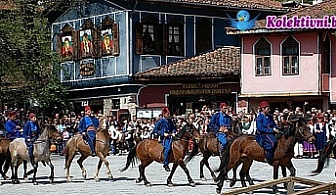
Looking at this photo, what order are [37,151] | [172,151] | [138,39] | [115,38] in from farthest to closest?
[115,38]
[138,39]
[37,151]
[172,151]

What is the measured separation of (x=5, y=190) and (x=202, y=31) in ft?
78.4

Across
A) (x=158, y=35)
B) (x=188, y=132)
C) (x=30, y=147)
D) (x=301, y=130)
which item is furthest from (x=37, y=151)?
(x=158, y=35)

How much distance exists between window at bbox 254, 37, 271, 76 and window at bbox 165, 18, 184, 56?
548 cm

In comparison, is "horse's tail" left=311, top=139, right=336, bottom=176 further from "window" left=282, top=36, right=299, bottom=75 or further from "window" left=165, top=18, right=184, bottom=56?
"window" left=165, top=18, right=184, bottom=56

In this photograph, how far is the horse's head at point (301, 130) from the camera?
1600cm

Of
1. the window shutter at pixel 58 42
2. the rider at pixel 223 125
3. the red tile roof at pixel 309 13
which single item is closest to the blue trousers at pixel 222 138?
the rider at pixel 223 125

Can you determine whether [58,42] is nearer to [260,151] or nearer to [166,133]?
[166,133]

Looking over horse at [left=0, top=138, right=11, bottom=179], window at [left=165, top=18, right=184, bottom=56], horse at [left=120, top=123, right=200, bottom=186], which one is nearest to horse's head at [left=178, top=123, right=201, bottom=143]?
horse at [left=120, top=123, right=200, bottom=186]

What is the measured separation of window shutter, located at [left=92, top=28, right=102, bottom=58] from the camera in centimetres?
4066

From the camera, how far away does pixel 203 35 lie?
4100 centimetres

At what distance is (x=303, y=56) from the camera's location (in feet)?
114

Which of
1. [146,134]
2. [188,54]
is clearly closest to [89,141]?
[146,134]

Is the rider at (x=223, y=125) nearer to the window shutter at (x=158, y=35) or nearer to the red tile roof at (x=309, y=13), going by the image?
the red tile roof at (x=309, y=13)

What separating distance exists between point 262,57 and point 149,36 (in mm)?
6573
